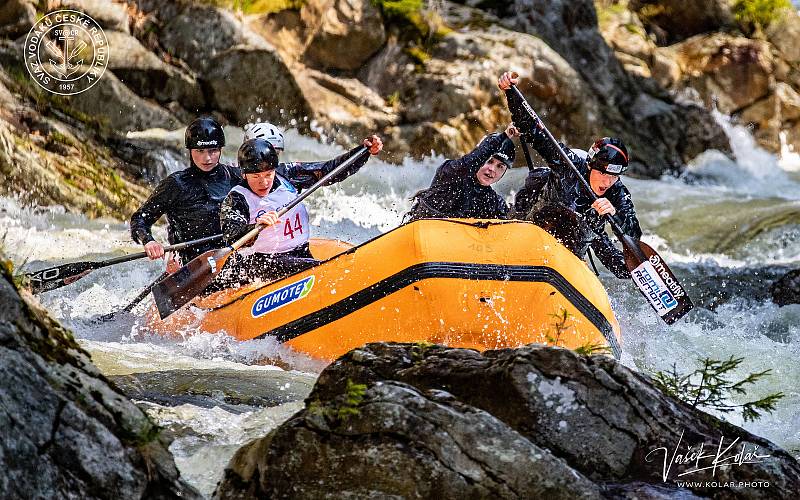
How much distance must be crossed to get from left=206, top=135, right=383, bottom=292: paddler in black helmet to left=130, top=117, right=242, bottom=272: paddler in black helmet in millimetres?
417

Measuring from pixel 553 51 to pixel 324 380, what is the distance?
13117mm

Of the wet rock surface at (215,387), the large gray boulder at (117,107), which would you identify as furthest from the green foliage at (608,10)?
the wet rock surface at (215,387)

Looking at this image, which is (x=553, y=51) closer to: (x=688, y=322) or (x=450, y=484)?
(x=688, y=322)

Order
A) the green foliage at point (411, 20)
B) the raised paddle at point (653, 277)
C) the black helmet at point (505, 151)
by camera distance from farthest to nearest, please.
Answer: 1. the green foliage at point (411, 20)
2. the black helmet at point (505, 151)
3. the raised paddle at point (653, 277)

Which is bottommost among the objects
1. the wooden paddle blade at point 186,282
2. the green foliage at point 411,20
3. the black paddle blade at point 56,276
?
the wooden paddle blade at point 186,282

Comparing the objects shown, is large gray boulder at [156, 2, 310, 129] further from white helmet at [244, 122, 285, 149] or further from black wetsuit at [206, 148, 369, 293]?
black wetsuit at [206, 148, 369, 293]

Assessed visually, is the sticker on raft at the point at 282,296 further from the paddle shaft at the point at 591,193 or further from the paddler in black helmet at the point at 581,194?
the paddle shaft at the point at 591,193

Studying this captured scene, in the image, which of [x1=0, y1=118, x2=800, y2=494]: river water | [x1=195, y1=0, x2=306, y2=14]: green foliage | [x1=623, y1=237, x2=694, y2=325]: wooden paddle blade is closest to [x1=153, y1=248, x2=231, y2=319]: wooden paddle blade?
[x1=0, y1=118, x2=800, y2=494]: river water

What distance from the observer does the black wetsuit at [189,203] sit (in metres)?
6.85

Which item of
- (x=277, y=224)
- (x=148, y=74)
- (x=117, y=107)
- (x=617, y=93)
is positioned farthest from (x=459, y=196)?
(x=617, y=93)

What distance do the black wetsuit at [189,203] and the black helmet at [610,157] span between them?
2845 mm

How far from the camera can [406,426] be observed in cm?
265

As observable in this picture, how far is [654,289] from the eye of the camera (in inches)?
249

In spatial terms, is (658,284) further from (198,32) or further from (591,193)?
(198,32)
